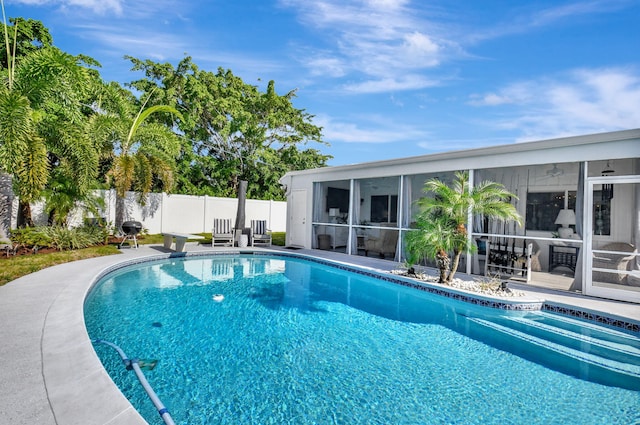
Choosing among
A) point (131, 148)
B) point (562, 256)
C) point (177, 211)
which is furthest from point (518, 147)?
point (177, 211)

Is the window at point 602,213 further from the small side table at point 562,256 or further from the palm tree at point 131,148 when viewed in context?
the palm tree at point 131,148

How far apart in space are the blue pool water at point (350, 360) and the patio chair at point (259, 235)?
6.17 metres

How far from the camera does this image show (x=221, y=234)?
1271 centimetres

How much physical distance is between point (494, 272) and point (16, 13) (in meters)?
19.5

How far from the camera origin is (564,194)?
941 centimetres

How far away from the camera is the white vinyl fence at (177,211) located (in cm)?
1380

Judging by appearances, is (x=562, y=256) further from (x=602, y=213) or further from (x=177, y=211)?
(x=177, y=211)

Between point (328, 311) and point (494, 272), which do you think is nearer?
point (328, 311)

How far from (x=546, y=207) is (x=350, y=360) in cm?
876

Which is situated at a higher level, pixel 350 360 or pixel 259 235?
pixel 259 235

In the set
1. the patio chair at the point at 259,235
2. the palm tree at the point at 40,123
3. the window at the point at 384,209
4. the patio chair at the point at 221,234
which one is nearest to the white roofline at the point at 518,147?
the window at the point at 384,209

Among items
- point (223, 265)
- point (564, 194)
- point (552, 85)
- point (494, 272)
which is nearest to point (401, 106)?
Answer: point (552, 85)

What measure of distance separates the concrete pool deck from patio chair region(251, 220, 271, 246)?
7.33 meters

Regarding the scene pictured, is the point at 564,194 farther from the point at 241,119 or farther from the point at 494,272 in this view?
the point at 241,119
